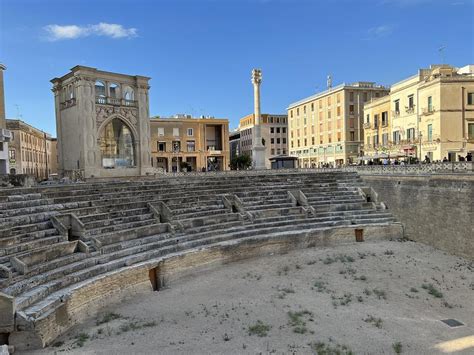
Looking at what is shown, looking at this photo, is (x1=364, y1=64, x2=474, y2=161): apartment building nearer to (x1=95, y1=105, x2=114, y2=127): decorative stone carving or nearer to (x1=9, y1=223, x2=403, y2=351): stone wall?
(x1=9, y1=223, x2=403, y2=351): stone wall

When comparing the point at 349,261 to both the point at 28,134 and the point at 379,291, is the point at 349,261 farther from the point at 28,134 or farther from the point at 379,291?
the point at 28,134

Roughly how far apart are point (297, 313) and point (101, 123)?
23.9 metres

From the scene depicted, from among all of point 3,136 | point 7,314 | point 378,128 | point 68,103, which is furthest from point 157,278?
point 378,128

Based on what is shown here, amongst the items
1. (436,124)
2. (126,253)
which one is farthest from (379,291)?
(436,124)

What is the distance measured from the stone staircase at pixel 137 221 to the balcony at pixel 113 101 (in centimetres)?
1279

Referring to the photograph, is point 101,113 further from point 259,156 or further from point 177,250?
point 177,250

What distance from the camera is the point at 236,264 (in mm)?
15547

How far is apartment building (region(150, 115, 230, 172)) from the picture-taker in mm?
57906

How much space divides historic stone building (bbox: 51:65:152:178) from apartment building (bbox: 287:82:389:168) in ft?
98.0

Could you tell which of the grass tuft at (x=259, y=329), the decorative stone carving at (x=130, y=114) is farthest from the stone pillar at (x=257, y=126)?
the grass tuft at (x=259, y=329)

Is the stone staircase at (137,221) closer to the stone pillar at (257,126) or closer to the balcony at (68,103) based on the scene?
the stone pillar at (257,126)

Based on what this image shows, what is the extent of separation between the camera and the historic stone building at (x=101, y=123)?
28.7 metres

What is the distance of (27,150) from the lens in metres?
55.6

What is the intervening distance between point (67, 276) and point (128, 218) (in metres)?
4.74
